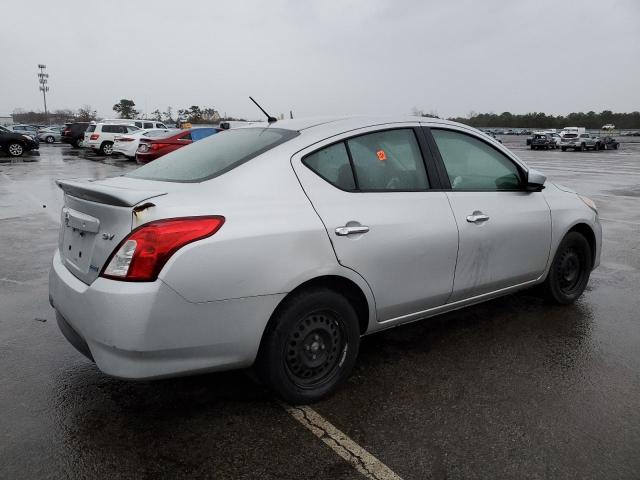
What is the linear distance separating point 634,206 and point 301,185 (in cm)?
1035

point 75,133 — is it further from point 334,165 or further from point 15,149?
point 334,165

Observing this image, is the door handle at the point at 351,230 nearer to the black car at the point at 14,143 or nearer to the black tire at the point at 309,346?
A: the black tire at the point at 309,346

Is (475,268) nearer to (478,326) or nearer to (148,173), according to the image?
(478,326)

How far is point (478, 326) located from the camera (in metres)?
4.26

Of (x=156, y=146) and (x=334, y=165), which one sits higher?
(x=334, y=165)

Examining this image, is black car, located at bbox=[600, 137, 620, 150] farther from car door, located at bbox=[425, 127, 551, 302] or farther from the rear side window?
the rear side window

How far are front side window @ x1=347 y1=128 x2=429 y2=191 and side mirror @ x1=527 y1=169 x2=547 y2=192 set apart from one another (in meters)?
1.06

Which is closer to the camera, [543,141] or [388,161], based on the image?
[388,161]

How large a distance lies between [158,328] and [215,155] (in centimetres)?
125

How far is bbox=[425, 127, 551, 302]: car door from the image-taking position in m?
3.63

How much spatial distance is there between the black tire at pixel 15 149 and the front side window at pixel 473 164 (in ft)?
88.7

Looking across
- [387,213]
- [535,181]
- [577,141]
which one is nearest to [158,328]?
[387,213]

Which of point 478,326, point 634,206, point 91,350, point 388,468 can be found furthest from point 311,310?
point 634,206

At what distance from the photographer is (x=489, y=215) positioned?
374 centimetres
